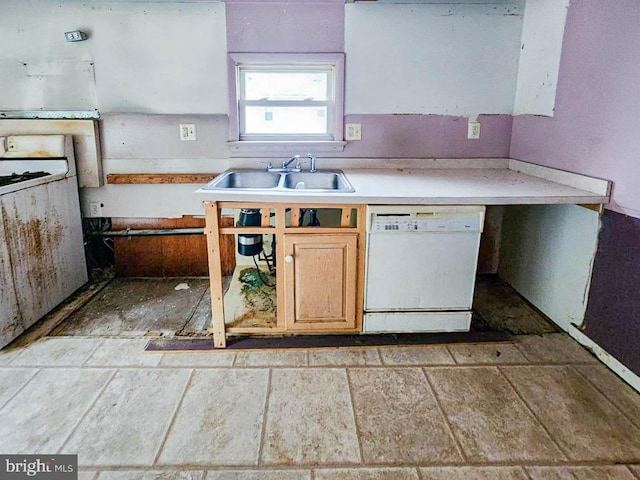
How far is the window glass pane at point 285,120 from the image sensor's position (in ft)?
9.89

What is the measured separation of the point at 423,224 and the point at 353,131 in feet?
3.42

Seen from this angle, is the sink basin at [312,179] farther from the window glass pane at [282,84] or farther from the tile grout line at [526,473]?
the tile grout line at [526,473]

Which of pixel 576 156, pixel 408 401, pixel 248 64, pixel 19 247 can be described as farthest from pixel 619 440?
pixel 19 247

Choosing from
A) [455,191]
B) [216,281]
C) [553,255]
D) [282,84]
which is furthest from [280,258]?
[553,255]

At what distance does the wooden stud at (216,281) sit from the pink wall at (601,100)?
6.55 ft

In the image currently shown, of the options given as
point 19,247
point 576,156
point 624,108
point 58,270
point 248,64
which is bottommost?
point 58,270

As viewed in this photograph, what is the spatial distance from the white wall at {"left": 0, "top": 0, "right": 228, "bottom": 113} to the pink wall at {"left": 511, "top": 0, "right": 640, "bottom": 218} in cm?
210

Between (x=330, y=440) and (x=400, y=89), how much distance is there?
226cm

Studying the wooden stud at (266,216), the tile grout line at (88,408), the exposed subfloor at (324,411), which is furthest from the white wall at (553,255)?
the tile grout line at (88,408)

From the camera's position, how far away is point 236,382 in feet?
6.88

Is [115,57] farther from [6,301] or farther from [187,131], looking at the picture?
[6,301]

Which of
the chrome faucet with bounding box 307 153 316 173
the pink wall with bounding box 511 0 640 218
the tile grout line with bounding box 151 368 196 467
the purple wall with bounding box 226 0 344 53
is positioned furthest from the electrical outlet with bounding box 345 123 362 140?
the tile grout line with bounding box 151 368 196 467

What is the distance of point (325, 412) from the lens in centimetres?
189

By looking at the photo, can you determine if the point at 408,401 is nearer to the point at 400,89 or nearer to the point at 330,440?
the point at 330,440
